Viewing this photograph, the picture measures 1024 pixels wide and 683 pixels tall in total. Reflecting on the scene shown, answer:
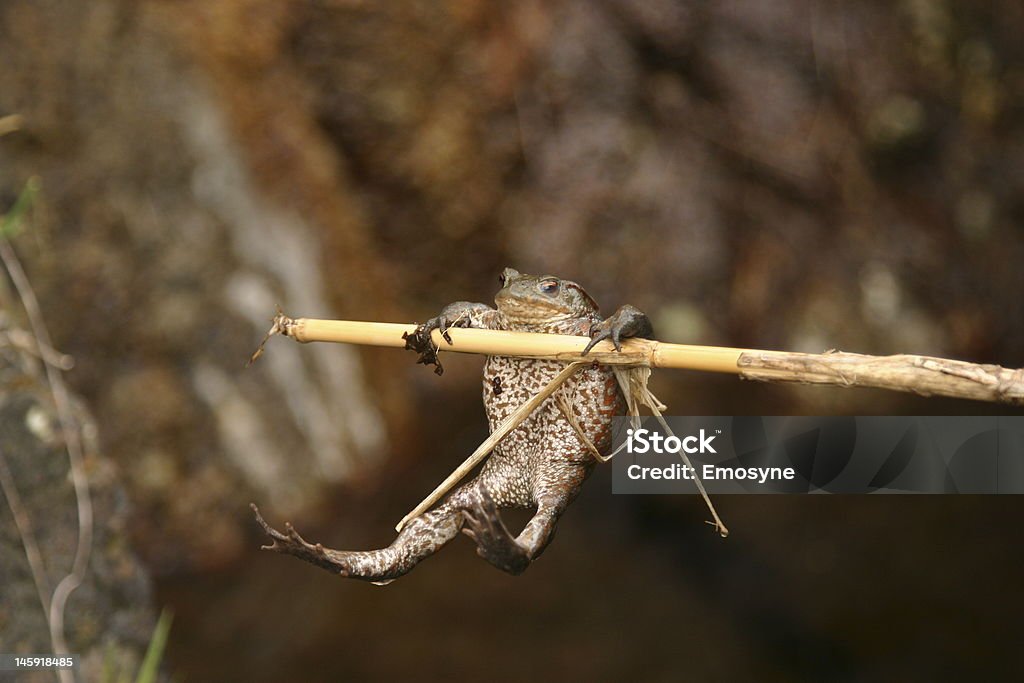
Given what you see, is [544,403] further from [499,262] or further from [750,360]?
[499,262]

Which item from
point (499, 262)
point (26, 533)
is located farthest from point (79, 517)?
point (499, 262)

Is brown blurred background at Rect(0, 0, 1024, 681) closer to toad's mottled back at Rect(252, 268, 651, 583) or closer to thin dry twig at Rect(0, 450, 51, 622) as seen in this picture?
thin dry twig at Rect(0, 450, 51, 622)

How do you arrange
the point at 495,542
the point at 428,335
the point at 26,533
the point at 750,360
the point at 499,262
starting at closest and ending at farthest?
the point at 495,542 < the point at 750,360 < the point at 428,335 < the point at 26,533 < the point at 499,262

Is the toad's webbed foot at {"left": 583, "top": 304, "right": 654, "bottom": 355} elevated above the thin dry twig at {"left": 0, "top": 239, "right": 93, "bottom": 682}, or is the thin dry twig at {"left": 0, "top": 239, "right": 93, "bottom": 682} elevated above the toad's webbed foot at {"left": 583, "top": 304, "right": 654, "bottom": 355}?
the toad's webbed foot at {"left": 583, "top": 304, "right": 654, "bottom": 355}

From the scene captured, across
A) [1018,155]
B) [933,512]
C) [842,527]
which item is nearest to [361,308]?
[842,527]

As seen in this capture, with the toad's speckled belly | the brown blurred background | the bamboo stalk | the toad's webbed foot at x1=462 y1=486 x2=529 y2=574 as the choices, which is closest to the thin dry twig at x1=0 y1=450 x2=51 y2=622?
the bamboo stalk
